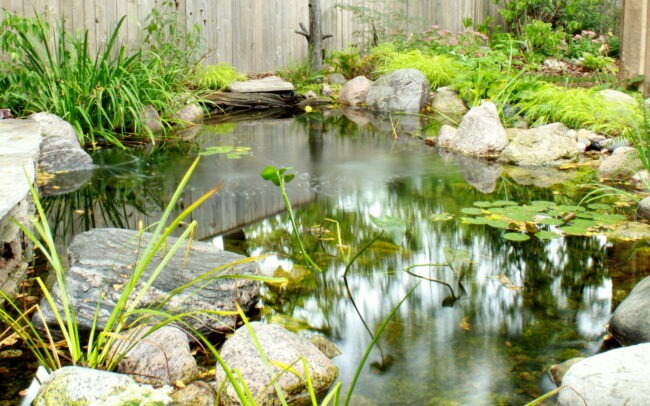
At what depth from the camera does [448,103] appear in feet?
28.3

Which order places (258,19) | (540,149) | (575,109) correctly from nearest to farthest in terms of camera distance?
(540,149), (575,109), (258,19)

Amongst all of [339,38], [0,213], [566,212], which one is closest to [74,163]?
[0,213]

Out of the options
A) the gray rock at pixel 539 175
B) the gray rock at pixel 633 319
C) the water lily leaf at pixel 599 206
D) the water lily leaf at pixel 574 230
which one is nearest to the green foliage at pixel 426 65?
the gray rock at pixel 539 175

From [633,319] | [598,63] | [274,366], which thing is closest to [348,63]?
[598,63]

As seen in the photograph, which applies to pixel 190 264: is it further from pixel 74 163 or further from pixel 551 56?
pixel 551 56

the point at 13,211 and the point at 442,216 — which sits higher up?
the point at 13,211

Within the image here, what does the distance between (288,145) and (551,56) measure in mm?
6367

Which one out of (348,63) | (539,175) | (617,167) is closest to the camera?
(617,167)

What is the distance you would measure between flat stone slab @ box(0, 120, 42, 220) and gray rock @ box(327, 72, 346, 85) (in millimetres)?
5845

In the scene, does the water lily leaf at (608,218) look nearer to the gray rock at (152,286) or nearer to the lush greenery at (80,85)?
the gray rock at (152,286)

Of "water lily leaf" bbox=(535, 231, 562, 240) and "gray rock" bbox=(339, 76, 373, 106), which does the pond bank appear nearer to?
"water lily leaf" bbox=(535, 231, 562, 240)

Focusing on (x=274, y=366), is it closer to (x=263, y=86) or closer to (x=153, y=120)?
(x=153, y=120)

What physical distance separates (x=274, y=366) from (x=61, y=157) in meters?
3.81

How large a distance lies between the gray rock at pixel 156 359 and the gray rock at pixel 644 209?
2866 millimetres
